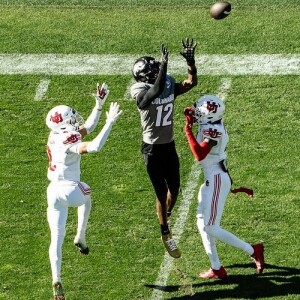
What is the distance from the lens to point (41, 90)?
598 inches

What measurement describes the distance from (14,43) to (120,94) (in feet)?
7.33

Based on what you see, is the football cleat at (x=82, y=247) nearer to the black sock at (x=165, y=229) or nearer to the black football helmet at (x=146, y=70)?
the black sock at (x=165, y=229)

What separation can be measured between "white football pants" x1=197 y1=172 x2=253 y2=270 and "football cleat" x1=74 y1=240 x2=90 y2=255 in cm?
125

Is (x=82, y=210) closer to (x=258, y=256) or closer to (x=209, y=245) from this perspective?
(x=209, y=245)

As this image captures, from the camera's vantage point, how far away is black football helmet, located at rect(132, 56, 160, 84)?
11.2 m

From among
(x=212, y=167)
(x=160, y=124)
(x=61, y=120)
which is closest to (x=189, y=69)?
(x=160, y=124)

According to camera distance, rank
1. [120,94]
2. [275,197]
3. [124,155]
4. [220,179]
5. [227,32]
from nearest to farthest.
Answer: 1. [220,179]
2. [275,197]
3. [124,155]
4. [120,94]
5. [227,32]

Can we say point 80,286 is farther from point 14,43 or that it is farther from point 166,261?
point 14,43

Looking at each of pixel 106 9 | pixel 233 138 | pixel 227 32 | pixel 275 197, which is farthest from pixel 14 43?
pixel 275 197

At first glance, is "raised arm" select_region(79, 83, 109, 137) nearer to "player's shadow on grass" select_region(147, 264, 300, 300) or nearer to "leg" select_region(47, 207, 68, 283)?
"leg" select_region(47, 207, 68, 283)

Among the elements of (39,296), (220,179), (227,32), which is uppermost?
(227,32)

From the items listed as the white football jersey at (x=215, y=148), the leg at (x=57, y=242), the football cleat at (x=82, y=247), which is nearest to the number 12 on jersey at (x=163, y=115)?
the white football jersey at (x=215, y=148)

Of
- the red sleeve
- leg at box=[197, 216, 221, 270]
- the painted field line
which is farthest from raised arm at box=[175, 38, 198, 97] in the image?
the painted field line

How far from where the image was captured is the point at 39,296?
11148 millimetres
